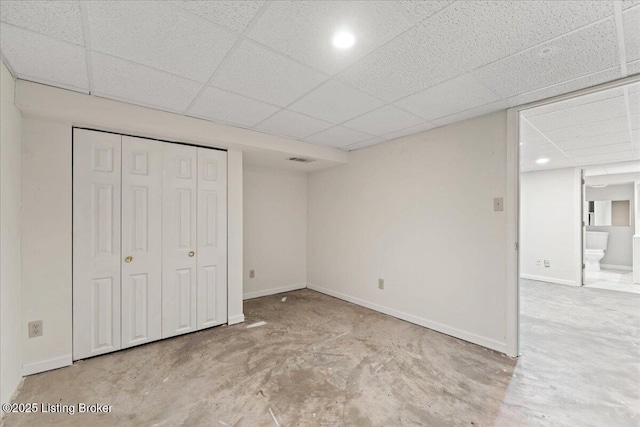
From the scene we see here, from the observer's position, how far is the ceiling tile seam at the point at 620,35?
4.48ft

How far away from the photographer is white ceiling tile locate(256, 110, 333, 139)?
282cm

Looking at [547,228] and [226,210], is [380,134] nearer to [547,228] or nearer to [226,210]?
[226,210]

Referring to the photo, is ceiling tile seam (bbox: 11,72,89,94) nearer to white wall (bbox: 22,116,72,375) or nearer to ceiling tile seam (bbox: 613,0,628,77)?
white wall (bbox: 22,116,72,375)

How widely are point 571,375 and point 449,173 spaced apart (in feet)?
6.72

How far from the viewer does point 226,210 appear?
332 cm

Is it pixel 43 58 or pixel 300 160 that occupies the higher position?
pixel 43 58

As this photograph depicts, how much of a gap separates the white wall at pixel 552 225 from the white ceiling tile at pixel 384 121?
171 inches

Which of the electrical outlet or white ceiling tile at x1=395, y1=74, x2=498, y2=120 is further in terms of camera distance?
the electrical outlet

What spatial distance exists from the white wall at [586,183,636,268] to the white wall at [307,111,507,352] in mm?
6554

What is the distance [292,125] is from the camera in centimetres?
307

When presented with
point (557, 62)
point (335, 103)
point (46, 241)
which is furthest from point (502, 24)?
point (46, 241)

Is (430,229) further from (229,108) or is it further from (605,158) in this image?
(605,158)

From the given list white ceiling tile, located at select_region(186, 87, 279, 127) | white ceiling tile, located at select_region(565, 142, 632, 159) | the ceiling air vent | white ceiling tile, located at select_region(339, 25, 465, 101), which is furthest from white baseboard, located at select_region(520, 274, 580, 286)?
white ceiling tile, located at select_region(186, 87, 279, 127)

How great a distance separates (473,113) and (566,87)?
69cm
